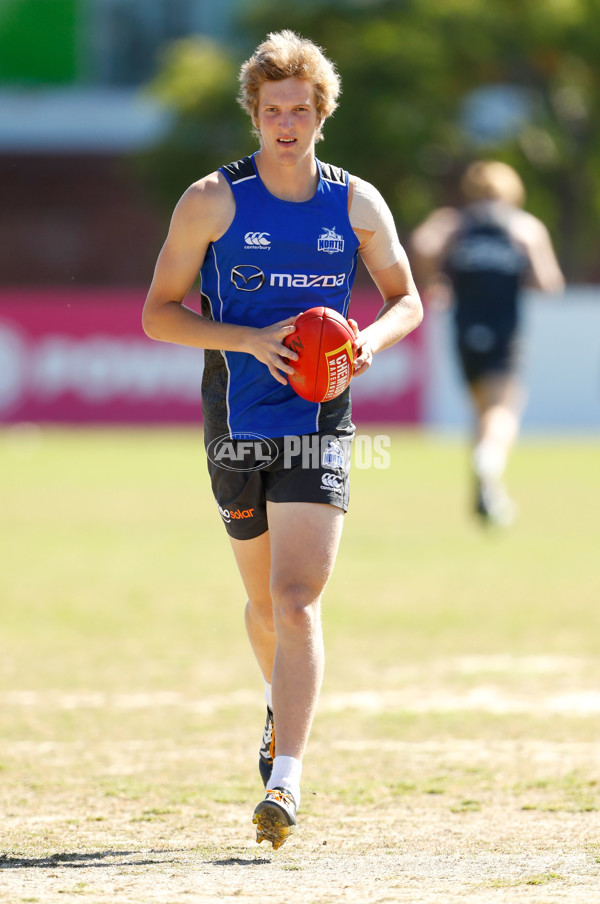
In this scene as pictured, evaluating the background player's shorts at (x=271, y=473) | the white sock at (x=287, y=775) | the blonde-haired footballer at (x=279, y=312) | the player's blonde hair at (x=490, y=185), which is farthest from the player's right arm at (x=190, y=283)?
the player's blonde hair at (x=490, y=185)

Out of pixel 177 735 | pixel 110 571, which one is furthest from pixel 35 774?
pixel 110 571

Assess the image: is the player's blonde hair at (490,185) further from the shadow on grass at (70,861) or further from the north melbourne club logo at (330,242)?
the shadow on grass at (70,861)

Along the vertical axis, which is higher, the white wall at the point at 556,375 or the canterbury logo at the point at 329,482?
the white wall at the point at 556,375

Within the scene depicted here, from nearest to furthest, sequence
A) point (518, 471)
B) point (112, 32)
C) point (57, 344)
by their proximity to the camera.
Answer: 1. point (518, 471)
2. point (57, 344)
3. point (112, 32)

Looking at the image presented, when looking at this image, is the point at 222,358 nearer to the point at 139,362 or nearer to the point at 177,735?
the point at 177,735

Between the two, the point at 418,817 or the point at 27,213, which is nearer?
the point at 418,817

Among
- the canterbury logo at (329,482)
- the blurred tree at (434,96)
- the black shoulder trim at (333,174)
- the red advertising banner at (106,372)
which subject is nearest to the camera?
the canterbury logo at (329,482)

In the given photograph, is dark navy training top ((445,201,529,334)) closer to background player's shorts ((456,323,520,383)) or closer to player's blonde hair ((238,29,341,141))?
background player's shorts ((456,323,520,383))

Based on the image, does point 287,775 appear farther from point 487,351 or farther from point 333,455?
point 487,351

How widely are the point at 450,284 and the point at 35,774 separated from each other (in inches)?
301

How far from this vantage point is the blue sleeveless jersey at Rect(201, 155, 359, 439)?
4.61 metres

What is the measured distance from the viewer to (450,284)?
1202 cm

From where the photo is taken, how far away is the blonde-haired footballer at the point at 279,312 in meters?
4.50

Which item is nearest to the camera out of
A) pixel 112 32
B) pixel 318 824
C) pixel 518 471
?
pixel 318 824
